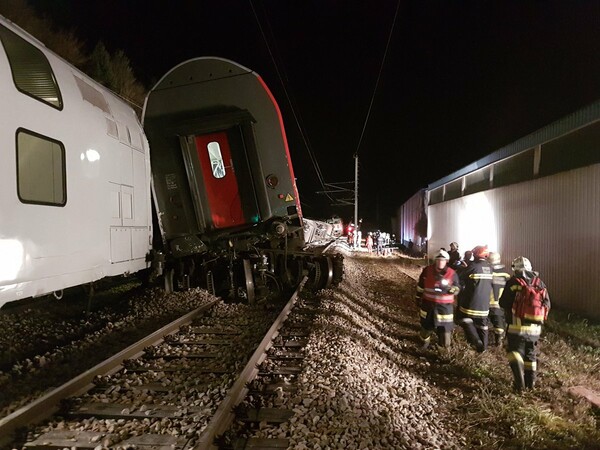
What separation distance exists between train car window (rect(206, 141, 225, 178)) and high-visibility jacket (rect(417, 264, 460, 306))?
156 inches

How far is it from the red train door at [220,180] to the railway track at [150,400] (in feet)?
8.85

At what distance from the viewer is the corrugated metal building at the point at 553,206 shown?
8891 mm

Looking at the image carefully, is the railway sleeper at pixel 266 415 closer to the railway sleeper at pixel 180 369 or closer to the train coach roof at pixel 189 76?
the railway sleeper at pixel 180 369

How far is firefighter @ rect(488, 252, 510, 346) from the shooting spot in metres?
6.44

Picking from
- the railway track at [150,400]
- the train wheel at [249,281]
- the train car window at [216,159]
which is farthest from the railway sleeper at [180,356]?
the train car window at [216,159]

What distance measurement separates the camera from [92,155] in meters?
5.32

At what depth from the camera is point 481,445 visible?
3803 mm

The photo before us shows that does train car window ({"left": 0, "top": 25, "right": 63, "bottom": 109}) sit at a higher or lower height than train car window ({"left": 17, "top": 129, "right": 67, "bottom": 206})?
higher

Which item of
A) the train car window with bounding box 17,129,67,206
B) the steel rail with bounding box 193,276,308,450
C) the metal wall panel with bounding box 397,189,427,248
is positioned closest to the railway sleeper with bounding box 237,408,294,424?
the steel rail with bounding box 193,276,308,450

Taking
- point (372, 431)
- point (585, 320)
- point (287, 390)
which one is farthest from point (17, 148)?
point (585, 320)

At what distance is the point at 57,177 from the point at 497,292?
6099 mm

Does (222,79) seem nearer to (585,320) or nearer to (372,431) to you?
(372,431)

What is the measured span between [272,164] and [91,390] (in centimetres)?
466

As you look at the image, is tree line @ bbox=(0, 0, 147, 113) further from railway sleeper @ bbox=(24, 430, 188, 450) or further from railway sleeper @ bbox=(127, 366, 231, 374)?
railway sleeper @ bbox=(24, 430, 188, 450)
